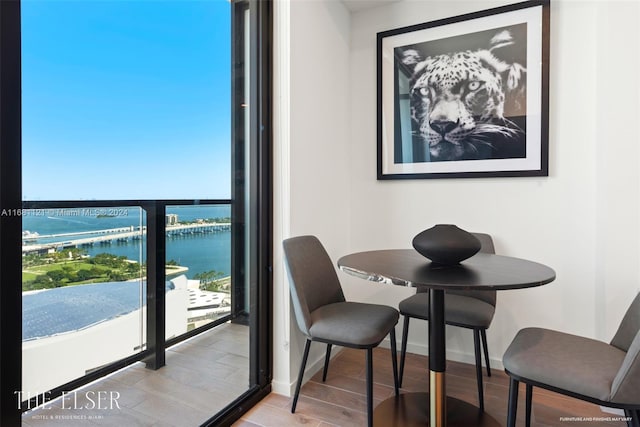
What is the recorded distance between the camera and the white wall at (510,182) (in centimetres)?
189

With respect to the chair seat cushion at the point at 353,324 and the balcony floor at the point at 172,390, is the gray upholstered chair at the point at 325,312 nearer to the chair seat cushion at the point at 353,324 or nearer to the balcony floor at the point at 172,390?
the chair seat cushion at the point at 353,324

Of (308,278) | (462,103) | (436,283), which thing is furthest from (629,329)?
(462,103)

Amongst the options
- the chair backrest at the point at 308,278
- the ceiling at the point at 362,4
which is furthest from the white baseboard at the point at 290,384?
the ceiling at the point at 362,4

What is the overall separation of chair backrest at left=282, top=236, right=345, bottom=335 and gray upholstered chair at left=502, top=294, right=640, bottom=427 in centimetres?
95

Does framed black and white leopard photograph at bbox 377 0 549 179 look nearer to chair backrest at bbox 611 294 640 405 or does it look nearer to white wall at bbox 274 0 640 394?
white wall at bbox 274 0 640 394

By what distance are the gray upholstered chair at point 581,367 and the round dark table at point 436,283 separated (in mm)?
295

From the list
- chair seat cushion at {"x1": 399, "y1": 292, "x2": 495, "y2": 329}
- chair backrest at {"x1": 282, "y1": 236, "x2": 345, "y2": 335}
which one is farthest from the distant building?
chair seat cushion at {"x1": 399, "y1": 292, "x2": 495, "y2": 329}

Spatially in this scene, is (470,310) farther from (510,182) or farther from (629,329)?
(510,182)

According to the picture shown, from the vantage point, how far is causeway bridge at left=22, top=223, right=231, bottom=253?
1059 millimetres

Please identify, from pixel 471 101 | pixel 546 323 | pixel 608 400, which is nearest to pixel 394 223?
pixel 471 101

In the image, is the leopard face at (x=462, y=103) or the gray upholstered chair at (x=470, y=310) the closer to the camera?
the gray upholstered chair at (x=470, y=310)

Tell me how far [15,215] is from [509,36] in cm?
275

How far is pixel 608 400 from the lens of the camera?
113cm

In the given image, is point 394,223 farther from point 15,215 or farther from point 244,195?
point 15,215
